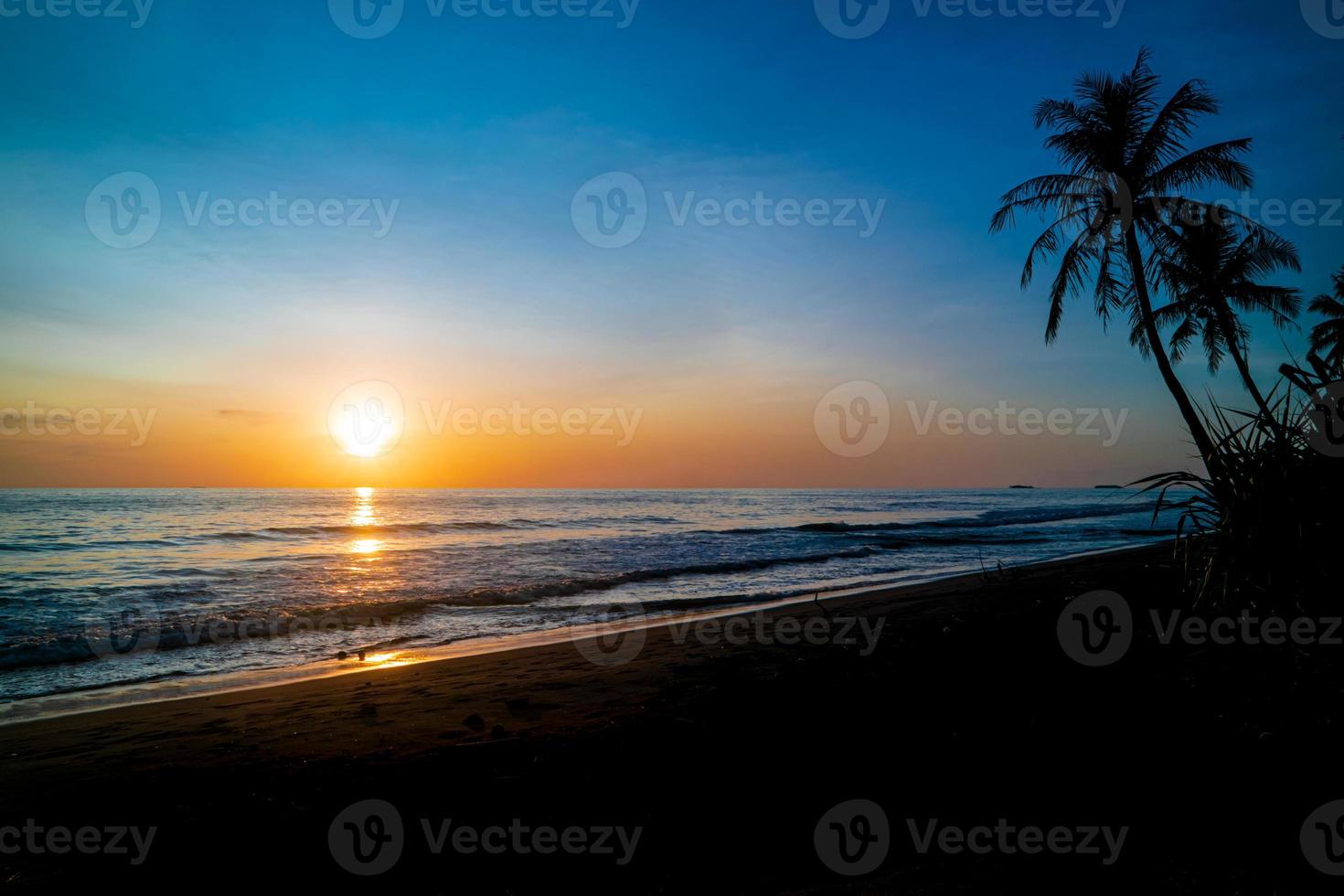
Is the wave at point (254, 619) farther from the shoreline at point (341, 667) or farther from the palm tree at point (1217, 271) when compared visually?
the palm tree at point (1217, 271)

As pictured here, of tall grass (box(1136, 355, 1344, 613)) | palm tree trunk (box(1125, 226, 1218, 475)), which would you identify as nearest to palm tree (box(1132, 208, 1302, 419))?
palm tree trunk (box(1125, 226, 1218, 475))

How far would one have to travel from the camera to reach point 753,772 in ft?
15.4

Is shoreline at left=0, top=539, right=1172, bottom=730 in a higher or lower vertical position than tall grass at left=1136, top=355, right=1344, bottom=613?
lower

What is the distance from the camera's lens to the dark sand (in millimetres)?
3607

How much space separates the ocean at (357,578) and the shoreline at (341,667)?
14.5 inches

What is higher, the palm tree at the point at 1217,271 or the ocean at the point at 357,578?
the palm tree at the point at 1217,271

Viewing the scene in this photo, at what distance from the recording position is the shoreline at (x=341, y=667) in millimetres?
8594

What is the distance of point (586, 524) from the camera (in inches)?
1820

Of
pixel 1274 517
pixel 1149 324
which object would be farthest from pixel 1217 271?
pixel 1274 517

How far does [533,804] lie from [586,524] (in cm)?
4204

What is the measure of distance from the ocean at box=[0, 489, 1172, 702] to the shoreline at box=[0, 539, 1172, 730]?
0.37 metres

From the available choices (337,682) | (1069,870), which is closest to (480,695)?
(337,682)

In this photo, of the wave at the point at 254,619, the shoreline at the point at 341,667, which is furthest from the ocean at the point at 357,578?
the shoreline at the point at 341,667

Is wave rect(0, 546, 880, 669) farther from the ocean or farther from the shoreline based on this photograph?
the shoreline
